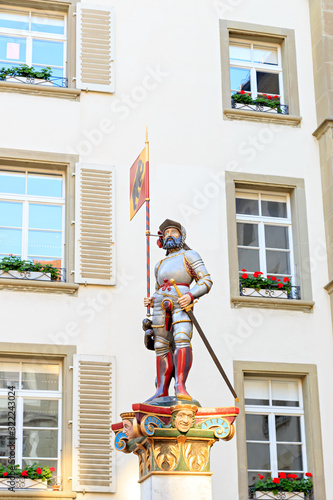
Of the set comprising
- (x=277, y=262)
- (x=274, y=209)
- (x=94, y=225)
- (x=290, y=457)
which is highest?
(x=274, y=209)

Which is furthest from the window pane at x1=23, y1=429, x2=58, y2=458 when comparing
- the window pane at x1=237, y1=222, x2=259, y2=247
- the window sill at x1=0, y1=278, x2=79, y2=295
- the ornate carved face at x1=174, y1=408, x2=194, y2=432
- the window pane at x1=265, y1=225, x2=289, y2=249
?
the window pane at x1=265, y1=225, x2=289, y2=249

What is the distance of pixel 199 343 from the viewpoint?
13.6 meters

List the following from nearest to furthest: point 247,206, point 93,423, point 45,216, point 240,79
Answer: point 93,423 < point 45,216 < point 247,206 < point 240,79

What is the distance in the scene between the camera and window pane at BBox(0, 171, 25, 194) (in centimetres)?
1410

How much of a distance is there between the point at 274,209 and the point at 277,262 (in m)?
0.80

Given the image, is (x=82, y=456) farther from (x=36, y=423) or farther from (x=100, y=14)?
(x=100, y=14)

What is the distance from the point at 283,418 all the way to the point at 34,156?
4.60m

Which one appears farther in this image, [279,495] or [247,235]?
[247,235]

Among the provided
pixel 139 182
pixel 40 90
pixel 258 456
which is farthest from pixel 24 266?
pixel 258 456

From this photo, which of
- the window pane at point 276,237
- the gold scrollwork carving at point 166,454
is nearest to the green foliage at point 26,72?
the window pane at point 276,237

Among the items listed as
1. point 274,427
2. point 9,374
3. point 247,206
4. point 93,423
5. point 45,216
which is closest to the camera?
point 93,423

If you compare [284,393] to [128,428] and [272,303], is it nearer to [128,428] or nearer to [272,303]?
[272,303]

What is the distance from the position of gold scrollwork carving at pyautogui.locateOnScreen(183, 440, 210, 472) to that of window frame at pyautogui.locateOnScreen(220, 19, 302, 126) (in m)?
5.67

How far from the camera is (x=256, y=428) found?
1370 cm
